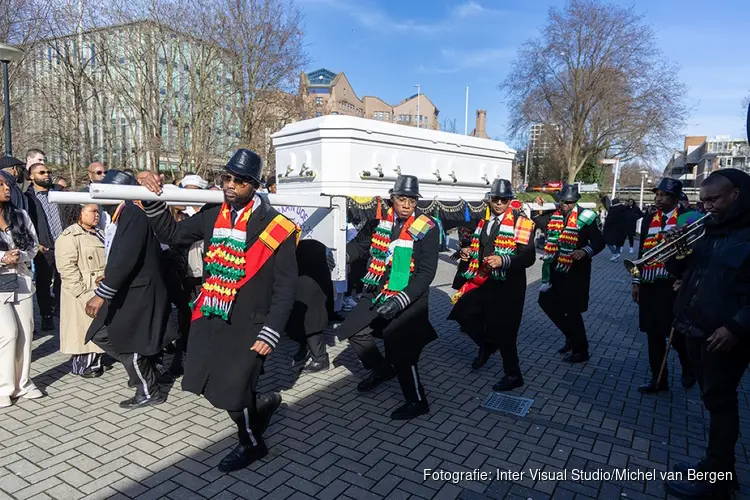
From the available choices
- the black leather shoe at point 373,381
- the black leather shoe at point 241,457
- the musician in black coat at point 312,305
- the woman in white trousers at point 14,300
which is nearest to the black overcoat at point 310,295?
the musician in black coat at point 312,305

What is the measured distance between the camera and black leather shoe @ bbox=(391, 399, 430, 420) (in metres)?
4.12

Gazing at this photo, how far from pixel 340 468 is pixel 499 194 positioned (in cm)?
307

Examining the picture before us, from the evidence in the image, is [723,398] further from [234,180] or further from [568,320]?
[234,180]

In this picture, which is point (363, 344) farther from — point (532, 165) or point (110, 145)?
point (532, 165)

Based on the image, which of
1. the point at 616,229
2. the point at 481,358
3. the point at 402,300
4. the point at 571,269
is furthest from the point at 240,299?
the point at 616,229

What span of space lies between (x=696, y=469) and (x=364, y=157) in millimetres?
5975

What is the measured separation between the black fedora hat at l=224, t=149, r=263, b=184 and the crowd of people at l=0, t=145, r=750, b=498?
0.01 metres

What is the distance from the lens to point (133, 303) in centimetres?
411

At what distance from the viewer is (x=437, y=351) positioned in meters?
6.21

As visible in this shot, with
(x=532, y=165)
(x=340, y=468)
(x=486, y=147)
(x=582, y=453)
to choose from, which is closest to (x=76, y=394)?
(x=340, y=468)

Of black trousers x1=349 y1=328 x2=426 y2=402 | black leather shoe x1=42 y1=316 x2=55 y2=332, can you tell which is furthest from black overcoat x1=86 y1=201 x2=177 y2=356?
black leather shoe x1=42 y1=316 x2=55 y2=332

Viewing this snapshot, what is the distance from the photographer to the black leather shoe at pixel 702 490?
9.95ft

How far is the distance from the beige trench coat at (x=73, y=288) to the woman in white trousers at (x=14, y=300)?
0.35 m

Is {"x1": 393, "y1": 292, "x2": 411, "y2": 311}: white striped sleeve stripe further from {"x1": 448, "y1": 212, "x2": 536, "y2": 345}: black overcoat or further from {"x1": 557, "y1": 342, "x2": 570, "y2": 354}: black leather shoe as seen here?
{"x1": 557, "y1": 342, "x2": 570, "y2": 354}: black leather shoe
